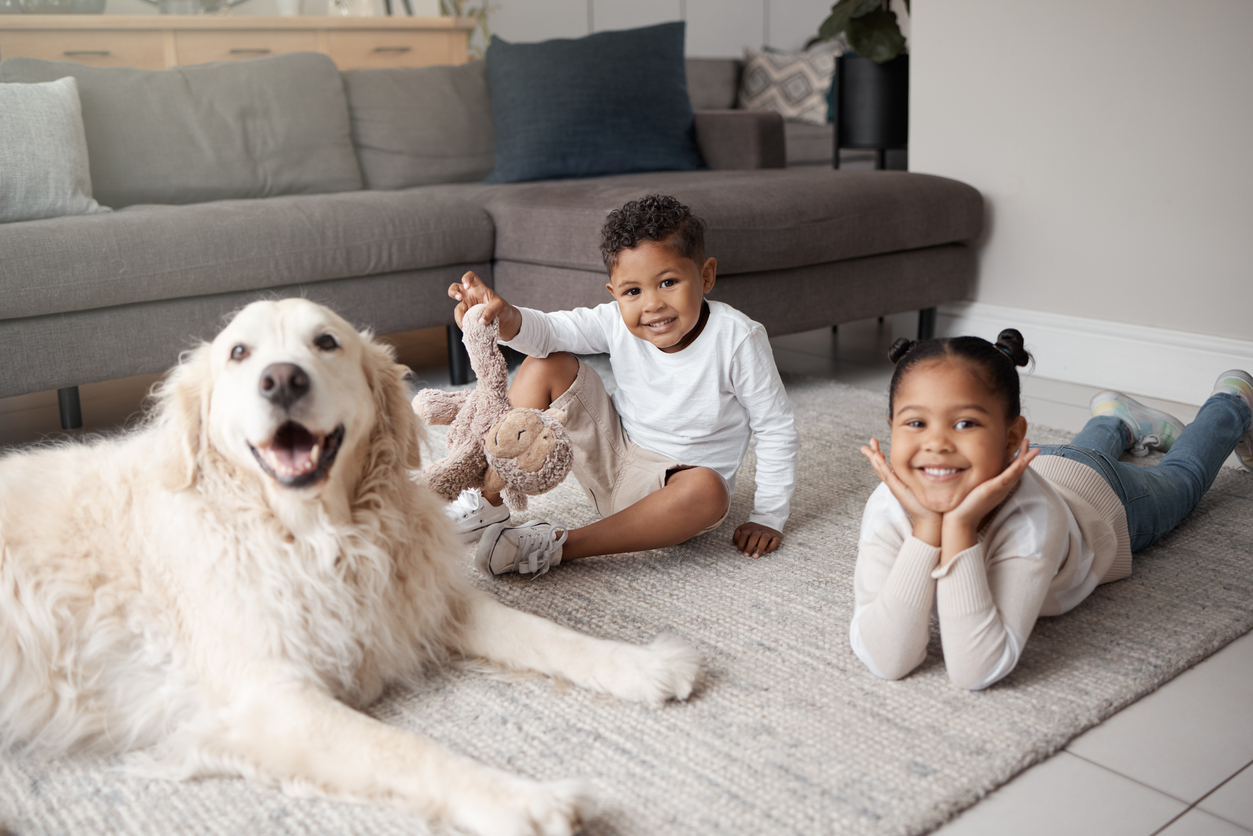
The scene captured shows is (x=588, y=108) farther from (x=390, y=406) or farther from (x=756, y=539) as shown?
(x=390, y=406)

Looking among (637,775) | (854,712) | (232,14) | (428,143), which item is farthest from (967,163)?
(232,14)

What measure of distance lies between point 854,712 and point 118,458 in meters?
1.13

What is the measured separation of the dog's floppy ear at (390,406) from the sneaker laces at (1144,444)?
183cm

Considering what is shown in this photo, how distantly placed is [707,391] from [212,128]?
250cm

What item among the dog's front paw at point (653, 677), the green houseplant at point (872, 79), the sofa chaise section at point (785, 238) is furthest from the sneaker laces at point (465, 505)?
the green houseplant at point (872, 79)

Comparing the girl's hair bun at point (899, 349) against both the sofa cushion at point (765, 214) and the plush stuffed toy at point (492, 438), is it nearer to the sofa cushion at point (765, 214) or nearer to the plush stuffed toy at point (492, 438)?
the plush stuffed toy at point (492, 438)

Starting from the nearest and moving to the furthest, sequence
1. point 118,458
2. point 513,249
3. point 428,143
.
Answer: point 118,458 → point 513,249 → point 428,143

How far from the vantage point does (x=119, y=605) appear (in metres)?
1.34

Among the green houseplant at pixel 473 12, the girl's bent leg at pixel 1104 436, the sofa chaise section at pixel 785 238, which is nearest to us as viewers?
the girl's bent leg at pixel 1104 436

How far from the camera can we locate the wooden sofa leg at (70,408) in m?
2.78

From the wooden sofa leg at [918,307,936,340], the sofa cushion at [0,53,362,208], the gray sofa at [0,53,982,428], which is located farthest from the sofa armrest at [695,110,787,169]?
the sofa cushion at [0,53,362,208]

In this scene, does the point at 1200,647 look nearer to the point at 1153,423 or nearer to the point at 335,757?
the point at 1153,423

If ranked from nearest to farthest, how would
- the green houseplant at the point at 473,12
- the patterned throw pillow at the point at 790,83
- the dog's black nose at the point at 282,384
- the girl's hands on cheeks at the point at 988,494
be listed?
the dog's black nose at the point at 282,384
the girl's hands on cheeks at the point at 988,494
the green houseplant at the point at 473,12
the patterned throw pillow at the point at 790,83

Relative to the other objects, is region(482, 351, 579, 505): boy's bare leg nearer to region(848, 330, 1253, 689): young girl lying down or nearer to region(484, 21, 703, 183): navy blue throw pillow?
region(848, 330, 1253, 689): young girl lying down
